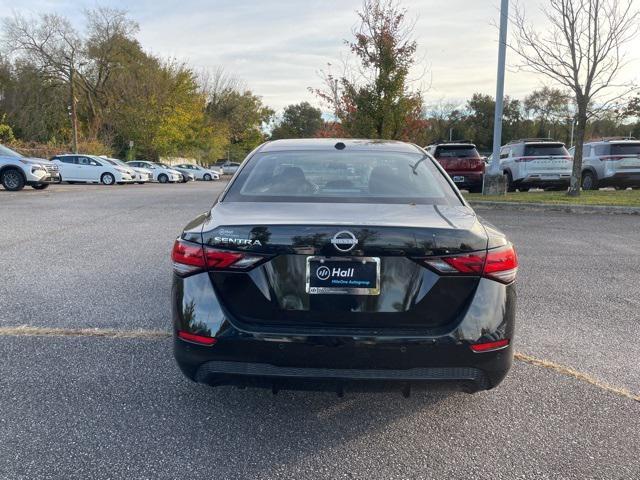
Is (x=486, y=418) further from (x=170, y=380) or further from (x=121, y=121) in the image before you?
(x=121, y=121)

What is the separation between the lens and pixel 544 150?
15.5 meters

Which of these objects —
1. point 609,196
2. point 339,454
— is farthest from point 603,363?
point 609,196

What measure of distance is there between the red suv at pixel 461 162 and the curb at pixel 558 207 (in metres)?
2.60

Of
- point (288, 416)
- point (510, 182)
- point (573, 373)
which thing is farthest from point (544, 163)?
point (288, 416)

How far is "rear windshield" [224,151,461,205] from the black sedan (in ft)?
1.54

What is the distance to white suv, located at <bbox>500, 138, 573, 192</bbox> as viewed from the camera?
15336mm

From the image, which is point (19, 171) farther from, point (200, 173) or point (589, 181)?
point (200, 173)

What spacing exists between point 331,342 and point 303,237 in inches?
19.7

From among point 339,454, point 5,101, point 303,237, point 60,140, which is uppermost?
point 5,101

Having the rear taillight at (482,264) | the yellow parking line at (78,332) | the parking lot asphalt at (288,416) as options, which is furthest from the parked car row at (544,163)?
the rear taillight at (482,264)

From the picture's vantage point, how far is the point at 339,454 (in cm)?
254

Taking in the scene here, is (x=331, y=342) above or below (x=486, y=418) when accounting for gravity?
above

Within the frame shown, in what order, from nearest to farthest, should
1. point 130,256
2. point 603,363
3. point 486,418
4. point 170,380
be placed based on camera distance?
1. point 486,418
2. point 170,380
3. point 603,363
4. point 130,256

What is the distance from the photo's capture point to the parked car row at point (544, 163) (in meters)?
15.3
